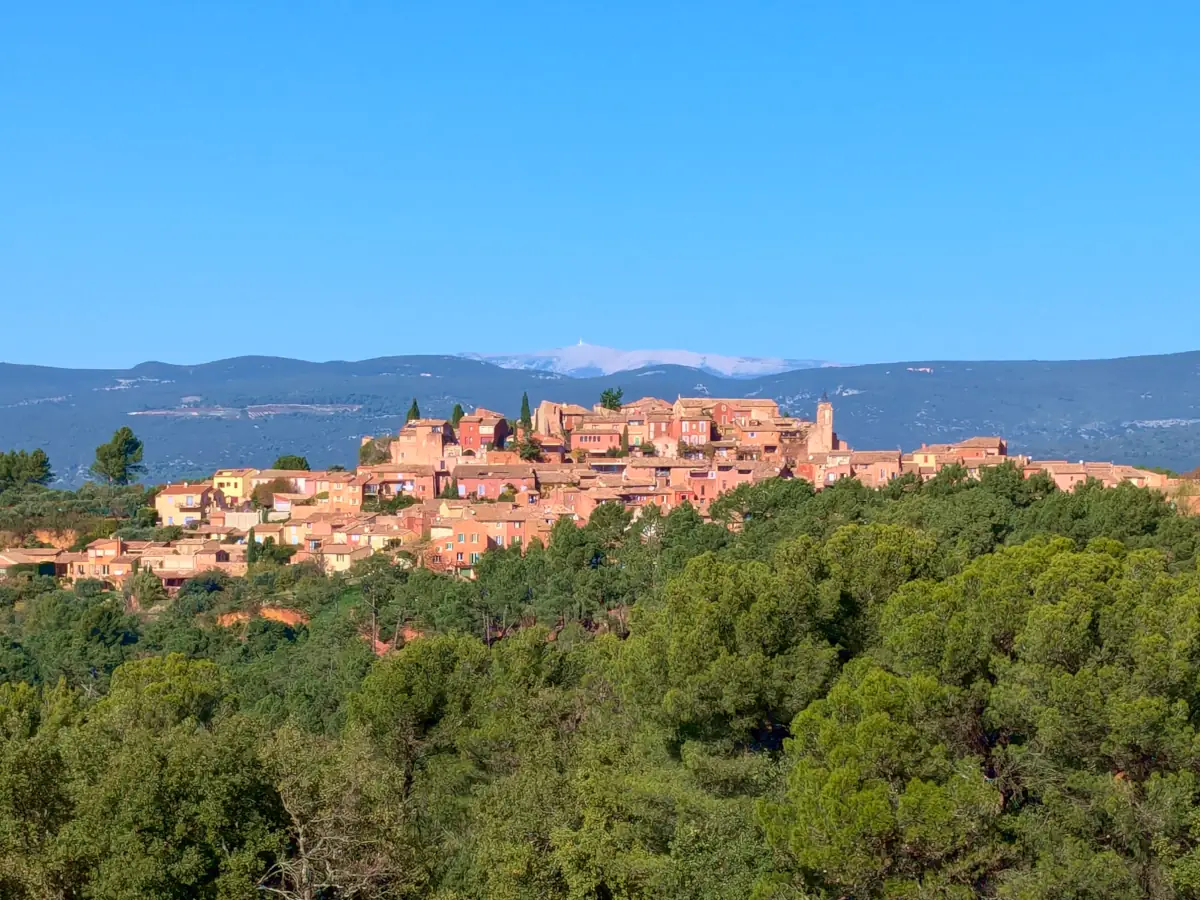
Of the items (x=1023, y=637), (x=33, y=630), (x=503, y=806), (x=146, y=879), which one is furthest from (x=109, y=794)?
(x=33, y=630)

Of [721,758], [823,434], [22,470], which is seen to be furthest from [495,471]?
[721,758]

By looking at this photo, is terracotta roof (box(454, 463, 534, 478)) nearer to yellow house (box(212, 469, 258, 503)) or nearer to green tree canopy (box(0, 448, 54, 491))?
yellow house (box(212, 469, 258, 503))

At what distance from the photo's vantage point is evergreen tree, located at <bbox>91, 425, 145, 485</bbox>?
77.8m

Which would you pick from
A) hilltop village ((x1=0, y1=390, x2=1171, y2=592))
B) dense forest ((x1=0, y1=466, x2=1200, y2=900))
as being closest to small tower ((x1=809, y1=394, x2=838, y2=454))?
hilltop village ((x1=0, y1=390, x2=1171, y2=592))

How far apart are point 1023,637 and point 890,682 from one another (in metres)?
1.91

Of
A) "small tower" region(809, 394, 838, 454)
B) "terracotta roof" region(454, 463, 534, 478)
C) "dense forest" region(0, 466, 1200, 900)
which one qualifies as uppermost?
"small tower" region(809, 394, 838, 454)

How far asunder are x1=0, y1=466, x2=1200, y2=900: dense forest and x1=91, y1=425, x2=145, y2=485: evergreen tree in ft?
166

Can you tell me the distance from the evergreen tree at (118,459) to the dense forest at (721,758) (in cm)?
5048

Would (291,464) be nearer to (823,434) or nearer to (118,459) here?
(118,459)

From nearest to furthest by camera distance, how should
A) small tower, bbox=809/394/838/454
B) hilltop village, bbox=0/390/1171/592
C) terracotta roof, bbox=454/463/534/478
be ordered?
hilltop village, bbox=0/390/1171/592 < terracotta roof, bbox=454/463/534/478 < small tower, bbox=809/394/838/454

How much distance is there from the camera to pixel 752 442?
2603 inches

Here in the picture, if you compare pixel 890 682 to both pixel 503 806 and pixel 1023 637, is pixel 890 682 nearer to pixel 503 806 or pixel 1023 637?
pixel 1023 637

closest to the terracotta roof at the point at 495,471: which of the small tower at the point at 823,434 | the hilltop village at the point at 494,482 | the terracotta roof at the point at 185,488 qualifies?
the hilltop village at the point at 494,482

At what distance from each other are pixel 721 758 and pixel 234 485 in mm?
53511
